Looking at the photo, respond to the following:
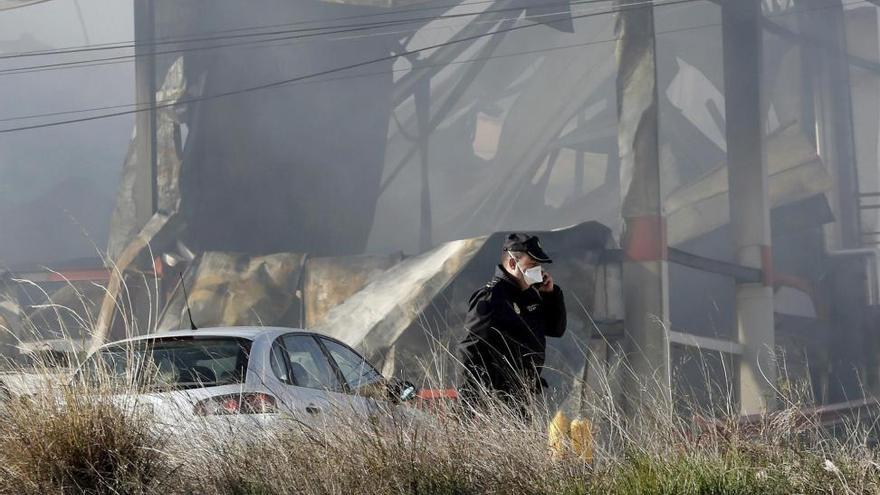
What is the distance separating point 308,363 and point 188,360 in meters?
0.87

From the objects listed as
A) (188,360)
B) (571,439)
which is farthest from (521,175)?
(571,439)

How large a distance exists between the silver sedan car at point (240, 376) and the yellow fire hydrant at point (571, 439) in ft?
2.37

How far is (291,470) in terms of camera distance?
448 centimetres

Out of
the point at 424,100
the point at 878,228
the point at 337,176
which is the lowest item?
the point at 878,228

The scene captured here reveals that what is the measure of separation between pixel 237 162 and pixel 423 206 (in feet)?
15.6

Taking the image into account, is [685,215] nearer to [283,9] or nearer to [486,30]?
[486,30]

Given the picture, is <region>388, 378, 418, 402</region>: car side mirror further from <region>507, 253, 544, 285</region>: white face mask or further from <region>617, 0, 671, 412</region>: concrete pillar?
<region>617, 0, 671, 412</region>: concrete pillar

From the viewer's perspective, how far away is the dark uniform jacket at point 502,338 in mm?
5445

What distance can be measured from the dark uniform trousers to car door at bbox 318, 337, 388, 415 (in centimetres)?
45

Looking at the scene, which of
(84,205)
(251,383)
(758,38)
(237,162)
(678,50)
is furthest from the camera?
(84,205)

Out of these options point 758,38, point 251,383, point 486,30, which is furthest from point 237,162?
point 251,383

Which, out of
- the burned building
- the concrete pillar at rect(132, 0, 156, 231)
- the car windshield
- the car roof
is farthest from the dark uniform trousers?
the concrete pillar at rect(132, 0, 156, 231)

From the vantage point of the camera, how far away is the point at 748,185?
72.4 ft

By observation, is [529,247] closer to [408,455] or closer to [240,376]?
[408,455]
